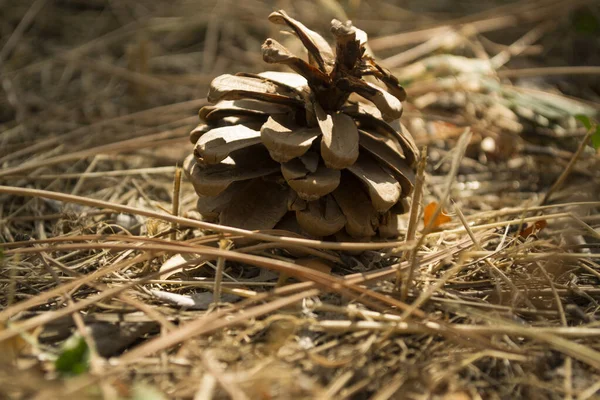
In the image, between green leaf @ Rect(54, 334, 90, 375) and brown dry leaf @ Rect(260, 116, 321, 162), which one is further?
brown dry leaf @ Rect(260, 116, 321, 162)

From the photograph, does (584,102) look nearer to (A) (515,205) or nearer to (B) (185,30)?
(A) (515,205)

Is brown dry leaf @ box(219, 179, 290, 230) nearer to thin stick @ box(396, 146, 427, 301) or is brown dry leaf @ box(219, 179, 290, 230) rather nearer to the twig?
thin stick @ box(396, 146, 427, 301)

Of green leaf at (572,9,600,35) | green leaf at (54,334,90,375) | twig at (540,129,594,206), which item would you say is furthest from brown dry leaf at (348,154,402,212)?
green leaf at (572,9,600,35)

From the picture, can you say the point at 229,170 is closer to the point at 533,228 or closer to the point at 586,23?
the point at 533,228

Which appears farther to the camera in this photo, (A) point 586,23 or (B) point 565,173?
(A) point 586,23

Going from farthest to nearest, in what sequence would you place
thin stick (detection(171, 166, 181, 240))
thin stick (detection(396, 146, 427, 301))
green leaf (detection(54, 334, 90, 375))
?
thin stick (detection(171, 166, 181, 240)), thin stick (detection(396, 146, 427, 301)), green leaf (detection(54, 334, 90, 375))

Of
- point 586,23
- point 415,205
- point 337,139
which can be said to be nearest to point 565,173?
point 415,205
